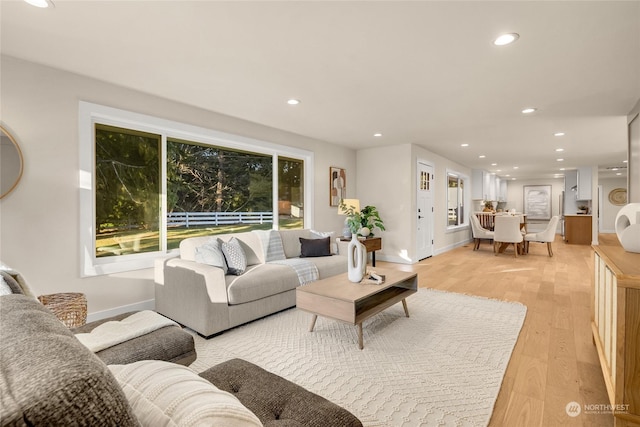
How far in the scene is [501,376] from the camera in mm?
2086

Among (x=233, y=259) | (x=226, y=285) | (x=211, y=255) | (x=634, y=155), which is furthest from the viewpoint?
(x=634, y=155)

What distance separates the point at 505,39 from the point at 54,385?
295 centimetres

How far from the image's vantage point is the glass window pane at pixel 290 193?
17.0 ft

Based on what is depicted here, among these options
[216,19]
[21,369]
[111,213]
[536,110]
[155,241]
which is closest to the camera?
[21,369]

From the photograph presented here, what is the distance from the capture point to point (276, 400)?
1142mm

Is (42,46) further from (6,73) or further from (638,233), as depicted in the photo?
(638,233)

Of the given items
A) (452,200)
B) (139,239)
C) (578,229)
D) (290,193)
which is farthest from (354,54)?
(578,229)

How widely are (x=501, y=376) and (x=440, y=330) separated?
0.77m

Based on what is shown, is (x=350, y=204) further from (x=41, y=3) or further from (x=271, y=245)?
(x=41, y=3)

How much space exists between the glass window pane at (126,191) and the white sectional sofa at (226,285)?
1.84ft

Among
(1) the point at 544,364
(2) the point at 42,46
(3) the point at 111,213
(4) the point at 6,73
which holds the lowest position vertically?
(1) the point at 544,364

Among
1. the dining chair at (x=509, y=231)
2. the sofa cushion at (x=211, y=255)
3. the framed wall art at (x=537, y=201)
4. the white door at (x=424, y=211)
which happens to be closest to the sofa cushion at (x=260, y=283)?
the sofa cushion at (x=211, y=255)

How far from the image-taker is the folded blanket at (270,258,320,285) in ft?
11.5

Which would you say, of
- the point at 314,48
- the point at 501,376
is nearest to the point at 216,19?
the point at 314,48
